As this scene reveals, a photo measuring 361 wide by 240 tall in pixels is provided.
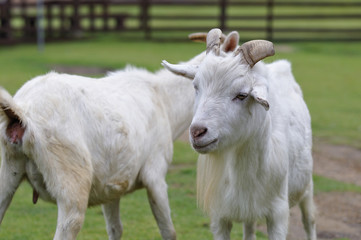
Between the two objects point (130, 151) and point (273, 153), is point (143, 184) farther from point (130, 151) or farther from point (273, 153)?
point (273, 153)

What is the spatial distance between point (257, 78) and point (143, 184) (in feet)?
5.52

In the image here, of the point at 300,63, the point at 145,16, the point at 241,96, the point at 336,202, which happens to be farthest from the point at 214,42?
the point at 145,16

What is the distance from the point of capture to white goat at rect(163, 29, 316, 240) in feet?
14.8

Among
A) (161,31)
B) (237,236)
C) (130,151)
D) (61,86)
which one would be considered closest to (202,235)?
(237,236)

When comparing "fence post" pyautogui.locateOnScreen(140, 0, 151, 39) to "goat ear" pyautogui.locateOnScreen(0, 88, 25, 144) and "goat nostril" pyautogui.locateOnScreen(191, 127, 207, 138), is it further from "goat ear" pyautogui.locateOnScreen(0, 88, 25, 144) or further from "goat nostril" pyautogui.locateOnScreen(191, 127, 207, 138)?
"goat nostril" pyautogui.locateOnScreen(191, 127, 207, 138)

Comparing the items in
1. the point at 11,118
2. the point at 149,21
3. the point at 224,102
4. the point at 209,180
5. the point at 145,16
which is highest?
the point at 224,102

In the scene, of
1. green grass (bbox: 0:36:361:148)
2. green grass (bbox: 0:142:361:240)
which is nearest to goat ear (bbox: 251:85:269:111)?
green grass (bbox: 0:142:361:240)

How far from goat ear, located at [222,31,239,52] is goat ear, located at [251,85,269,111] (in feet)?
2.11

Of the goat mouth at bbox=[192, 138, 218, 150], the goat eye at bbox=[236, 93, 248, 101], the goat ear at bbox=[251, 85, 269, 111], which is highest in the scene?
the goat ear at bbox=[251, 85, 269, 111]

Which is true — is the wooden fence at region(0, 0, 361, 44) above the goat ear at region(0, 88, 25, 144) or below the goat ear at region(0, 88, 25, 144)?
below

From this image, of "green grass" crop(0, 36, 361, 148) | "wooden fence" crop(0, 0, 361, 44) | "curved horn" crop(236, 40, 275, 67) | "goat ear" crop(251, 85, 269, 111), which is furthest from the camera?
"wooden fence" crop(0, 0, 361, 44)

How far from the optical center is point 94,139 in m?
5.25

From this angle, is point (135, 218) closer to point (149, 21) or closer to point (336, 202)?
point (336, 202)

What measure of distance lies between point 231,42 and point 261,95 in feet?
2.80
